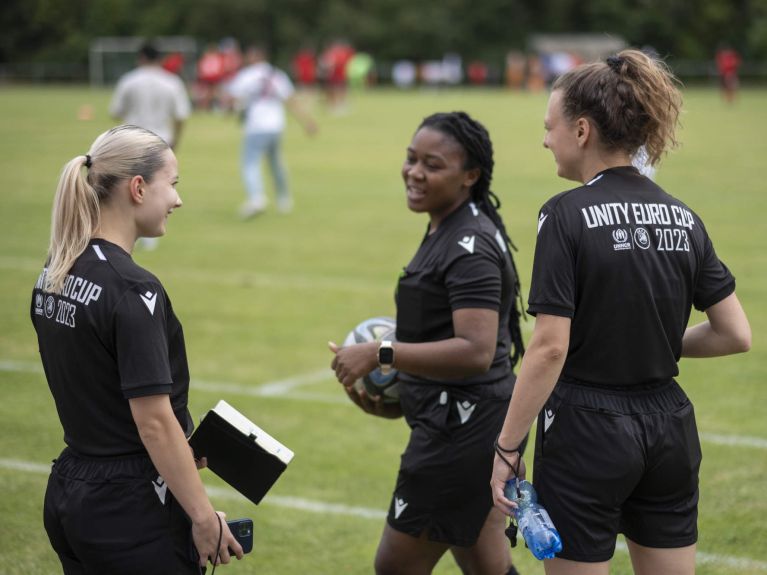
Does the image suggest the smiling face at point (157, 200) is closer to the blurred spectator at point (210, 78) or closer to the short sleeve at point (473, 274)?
the short sleeve at point (473, 274)

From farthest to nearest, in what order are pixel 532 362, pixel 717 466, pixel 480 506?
pixel 717 466
pixel 480 506
pixel 532 362

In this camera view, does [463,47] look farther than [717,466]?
Yes

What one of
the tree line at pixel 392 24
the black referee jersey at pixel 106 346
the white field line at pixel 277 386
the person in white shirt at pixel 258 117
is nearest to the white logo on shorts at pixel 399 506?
the black referee jersey at pixel 106 346

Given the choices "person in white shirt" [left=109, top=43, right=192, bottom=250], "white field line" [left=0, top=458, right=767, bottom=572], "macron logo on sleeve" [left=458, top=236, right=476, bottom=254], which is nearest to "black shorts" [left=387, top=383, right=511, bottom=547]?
"macron logo on sleeve" [left=458, top=236, right=476, bottom=254]

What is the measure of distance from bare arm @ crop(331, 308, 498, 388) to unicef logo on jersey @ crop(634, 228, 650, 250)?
0.83 metres

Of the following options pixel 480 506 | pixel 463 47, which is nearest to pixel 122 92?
pixel 480 506

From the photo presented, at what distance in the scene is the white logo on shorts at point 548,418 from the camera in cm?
332

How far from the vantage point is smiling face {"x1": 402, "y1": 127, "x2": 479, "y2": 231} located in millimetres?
4277

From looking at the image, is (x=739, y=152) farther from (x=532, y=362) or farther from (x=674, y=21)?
(x=674, y=21)

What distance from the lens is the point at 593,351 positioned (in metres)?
3.27

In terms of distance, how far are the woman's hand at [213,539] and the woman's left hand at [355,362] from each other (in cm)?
90

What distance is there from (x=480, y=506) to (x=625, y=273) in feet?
4.05

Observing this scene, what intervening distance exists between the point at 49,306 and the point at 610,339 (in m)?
1.69

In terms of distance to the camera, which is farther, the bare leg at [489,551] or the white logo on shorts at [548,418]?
the bare leg at [489,551]
